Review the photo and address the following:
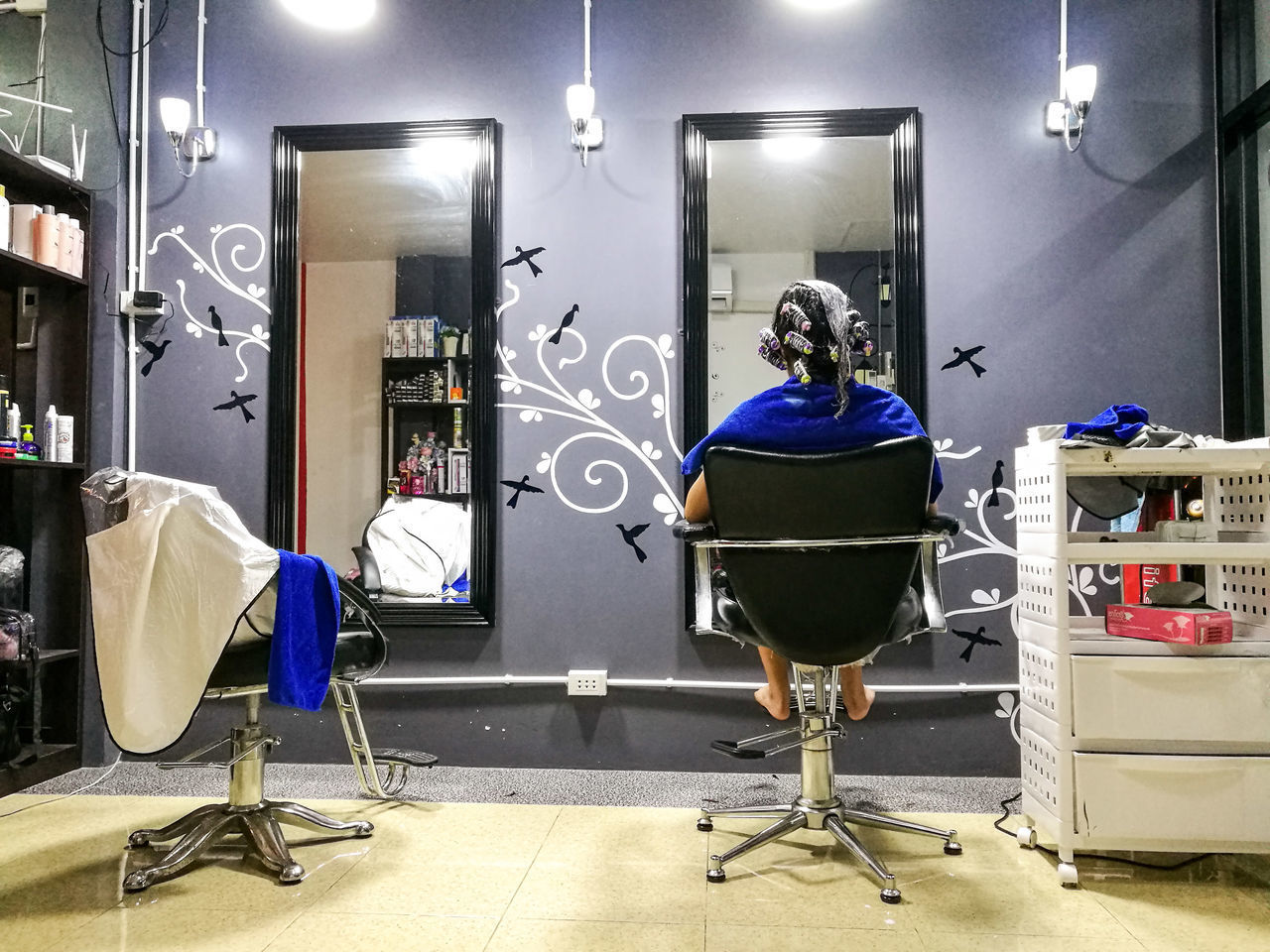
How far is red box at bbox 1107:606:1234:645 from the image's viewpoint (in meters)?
1.72

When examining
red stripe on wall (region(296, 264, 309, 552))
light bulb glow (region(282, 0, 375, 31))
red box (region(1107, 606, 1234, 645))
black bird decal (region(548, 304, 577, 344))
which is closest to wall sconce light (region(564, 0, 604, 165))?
black bird decal (region(548, 304, 577, 344))

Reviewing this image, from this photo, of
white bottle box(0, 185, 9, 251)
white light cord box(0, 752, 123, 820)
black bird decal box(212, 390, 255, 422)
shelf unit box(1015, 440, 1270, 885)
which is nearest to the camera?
shelf unit box(1015, 440, 1270, 885)

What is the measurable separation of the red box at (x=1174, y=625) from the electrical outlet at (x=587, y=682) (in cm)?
142

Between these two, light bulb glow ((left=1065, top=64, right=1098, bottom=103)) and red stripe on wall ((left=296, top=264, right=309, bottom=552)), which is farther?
red stripe on wall ((left=296, top=264, right=309, bottom=552))

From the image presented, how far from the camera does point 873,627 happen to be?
1.60m

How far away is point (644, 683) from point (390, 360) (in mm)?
1322

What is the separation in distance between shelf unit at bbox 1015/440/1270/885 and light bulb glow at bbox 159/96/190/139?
9.25 feet

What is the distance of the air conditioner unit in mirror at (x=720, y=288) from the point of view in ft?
8.43

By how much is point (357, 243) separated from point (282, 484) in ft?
2.74

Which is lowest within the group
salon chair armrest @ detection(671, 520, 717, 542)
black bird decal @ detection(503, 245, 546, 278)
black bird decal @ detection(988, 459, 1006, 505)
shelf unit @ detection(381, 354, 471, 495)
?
salon chair armrest @ detection(671, 520, 717, 542)

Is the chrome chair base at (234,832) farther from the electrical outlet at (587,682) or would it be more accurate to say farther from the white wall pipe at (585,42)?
the white wall pipe at (585,42)

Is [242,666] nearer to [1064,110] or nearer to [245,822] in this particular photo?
[245,822]

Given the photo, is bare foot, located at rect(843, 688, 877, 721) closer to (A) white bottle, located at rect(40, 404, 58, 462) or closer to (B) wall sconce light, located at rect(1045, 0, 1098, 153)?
(B) wall sconce light, located at rect(1045, 0, 1098, 153)

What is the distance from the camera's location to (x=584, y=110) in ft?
8.32
